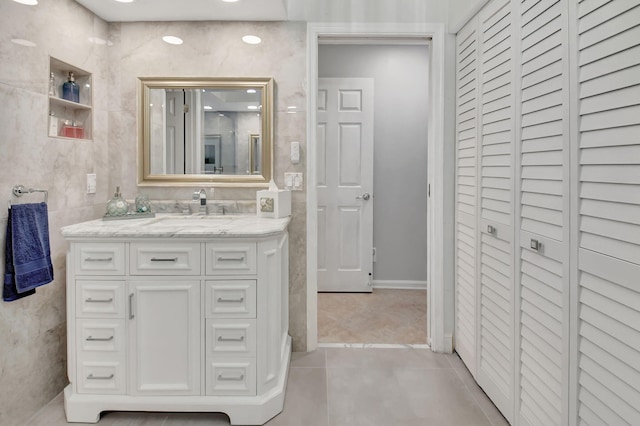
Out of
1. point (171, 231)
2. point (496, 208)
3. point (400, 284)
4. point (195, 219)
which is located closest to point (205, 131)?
point (195, 219)

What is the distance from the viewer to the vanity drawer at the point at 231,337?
1.95 m

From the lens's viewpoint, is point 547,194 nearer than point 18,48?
Yes

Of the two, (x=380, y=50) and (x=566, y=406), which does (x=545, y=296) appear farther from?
(x=380, y=50)

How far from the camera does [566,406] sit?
4.64 feet

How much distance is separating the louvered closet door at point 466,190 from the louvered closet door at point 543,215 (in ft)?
1.74

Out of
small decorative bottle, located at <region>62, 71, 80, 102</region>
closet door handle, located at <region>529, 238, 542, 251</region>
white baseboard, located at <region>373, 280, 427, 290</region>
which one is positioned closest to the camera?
closet door handle, located at <region>529, 238, 542, 251</region>

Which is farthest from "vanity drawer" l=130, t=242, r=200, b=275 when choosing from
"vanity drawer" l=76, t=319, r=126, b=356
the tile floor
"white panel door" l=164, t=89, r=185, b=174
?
"white panel door" l=164, t=89, r=185, b=174

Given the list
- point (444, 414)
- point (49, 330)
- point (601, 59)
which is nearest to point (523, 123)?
point (601, 59)

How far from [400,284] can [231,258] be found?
8.70 feet

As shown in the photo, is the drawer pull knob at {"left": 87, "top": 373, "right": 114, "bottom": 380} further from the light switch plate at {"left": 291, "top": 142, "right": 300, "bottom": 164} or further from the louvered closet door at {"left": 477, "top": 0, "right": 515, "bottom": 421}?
the louvered closet door at {"left": 477, "top": 0, "right": 515, "bottom": 421}

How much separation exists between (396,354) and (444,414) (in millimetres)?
691

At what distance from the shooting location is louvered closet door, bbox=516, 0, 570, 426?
56.4 inches

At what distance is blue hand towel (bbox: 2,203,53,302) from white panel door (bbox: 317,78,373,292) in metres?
2.47

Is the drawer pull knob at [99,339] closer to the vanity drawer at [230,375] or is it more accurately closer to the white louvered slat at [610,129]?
the vanity drawer at [230,375]
